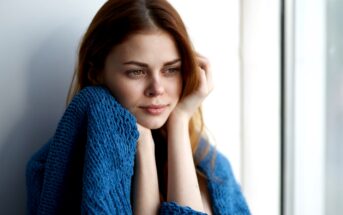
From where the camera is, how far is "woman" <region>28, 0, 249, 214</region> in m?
0.70

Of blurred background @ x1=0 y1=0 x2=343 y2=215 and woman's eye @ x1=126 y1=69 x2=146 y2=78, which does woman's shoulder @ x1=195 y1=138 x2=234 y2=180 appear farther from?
woman's eye @ x1=126 y1=69 x2=146 y2=78

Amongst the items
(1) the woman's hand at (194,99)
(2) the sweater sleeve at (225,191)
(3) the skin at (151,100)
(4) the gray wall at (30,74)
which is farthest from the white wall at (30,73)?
(2) the sweater sleeve at (225,191)

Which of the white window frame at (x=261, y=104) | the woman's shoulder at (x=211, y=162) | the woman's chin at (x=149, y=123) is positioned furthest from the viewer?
the white window frame at (x=261, y=104)

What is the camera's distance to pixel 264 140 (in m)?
1.04

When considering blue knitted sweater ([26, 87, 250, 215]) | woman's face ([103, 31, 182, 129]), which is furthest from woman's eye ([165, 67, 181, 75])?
blue knitted sweater ([26, 87, 250, 215])

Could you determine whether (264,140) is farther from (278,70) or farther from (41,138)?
(41,138)

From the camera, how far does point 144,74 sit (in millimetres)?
749

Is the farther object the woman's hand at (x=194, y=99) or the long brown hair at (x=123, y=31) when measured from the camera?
the woman's hand at (x=194, y=99)

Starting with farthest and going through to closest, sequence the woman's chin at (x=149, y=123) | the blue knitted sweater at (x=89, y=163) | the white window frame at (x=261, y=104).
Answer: the white window frame at (x=261, y=104) → the woman's chin at (x=149, y=123) → the blue knitted sweater at (x=89, y=163)

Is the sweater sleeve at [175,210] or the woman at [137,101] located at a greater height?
the woman at [137,101]

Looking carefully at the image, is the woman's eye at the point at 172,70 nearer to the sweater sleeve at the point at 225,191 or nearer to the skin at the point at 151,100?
the skin at the point at 151,100

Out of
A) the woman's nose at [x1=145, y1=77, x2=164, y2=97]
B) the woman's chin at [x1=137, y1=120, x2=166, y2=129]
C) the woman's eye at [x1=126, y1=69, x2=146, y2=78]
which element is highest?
the woman's eye at [x1=126, y1=69, x2=146, y2=78]

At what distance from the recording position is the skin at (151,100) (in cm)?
73

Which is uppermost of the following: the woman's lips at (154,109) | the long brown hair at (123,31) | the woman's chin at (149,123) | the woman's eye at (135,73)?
the long brown hair at (123,31)
